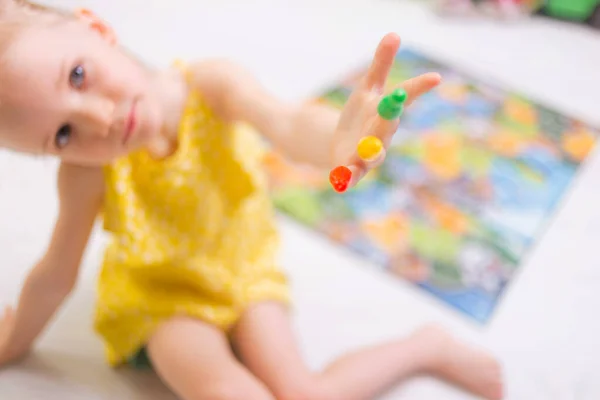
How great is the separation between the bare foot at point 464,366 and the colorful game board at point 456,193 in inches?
2.6

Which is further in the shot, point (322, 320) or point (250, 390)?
point (322, 320)

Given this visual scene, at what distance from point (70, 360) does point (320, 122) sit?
35 centimetres

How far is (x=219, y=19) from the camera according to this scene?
3.88 ft

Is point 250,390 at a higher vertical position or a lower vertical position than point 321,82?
lower

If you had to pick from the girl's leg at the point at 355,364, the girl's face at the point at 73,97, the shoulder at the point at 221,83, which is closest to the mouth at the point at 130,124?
the girl's face at the point at 73,97

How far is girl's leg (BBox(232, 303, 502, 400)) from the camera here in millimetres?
571

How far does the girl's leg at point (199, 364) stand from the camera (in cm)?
54

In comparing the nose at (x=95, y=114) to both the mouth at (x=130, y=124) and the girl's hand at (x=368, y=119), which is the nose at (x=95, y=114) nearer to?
the mouth at (x=130, y=124)

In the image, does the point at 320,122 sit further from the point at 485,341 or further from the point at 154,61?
the point at 154,61

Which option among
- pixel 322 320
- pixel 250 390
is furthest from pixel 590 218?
pixel 250 390

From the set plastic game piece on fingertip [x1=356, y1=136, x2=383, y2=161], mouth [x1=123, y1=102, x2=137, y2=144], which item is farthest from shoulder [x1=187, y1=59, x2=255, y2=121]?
plastic game piece on fingertip [x1=356, y1=136, x2=383, y2=161]

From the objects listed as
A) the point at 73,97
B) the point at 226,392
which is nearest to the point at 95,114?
the point at 73,97

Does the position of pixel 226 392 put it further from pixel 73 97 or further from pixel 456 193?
pixel 456 193

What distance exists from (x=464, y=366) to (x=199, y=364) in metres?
0.26
